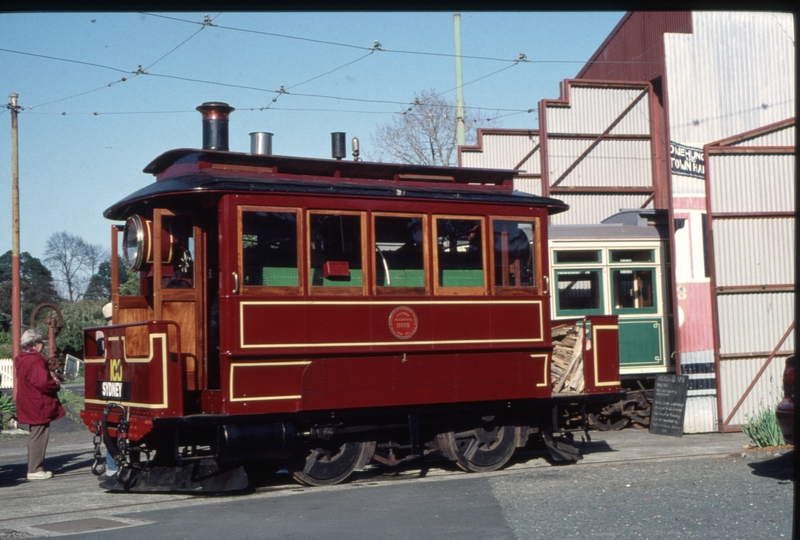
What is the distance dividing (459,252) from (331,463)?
259cm

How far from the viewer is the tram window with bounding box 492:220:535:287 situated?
34.0ft

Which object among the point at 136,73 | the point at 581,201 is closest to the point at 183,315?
the point at 136,73

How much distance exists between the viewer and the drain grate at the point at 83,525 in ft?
24.4

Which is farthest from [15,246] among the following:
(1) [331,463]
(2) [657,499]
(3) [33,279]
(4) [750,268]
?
(3) [33,279]

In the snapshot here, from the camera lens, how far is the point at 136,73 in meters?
19.2

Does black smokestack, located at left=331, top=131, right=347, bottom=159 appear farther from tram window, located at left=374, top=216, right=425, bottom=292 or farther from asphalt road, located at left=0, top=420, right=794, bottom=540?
asphalt road, located at left=0, top=420, right=794, bottom=540

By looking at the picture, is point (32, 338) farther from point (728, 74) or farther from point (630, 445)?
point (728, 74)

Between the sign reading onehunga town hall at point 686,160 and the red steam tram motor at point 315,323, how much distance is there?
6.63 meters

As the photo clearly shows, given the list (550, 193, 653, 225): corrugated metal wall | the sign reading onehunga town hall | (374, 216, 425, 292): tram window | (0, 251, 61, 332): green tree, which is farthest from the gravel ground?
(0, 251, 61, 332): green tree

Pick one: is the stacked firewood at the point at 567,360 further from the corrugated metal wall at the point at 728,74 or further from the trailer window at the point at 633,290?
the corrugated metal wall at the point at 728,74

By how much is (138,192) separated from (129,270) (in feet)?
2.74

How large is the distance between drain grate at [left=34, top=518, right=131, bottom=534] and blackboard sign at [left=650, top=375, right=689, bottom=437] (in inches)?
369

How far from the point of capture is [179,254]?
31.3ft
